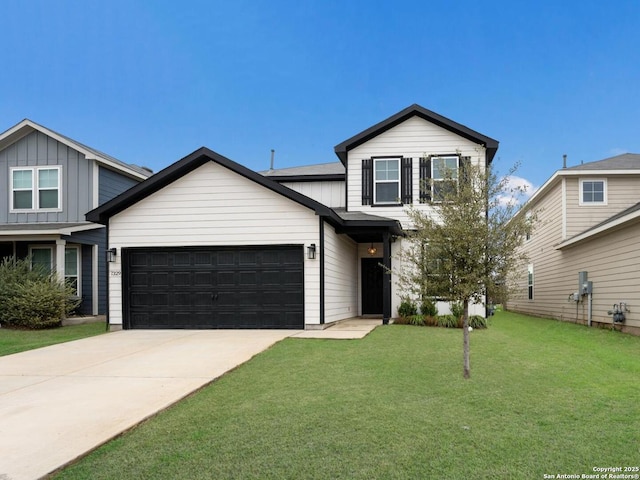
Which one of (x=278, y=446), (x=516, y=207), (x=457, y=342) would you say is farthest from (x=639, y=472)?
(x=457, y=342)

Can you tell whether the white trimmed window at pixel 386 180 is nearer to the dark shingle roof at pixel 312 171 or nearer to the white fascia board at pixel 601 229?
the dark shingle roof at pixel 312 171

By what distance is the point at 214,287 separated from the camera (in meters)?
12.5

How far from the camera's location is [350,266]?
51.8 ft

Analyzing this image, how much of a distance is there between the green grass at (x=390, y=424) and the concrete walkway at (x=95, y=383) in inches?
11.8

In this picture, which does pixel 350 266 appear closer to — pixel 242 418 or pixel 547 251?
pixel 547 251

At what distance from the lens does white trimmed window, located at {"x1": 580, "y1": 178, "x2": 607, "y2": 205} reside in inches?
672

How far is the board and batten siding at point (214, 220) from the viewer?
12.2 m

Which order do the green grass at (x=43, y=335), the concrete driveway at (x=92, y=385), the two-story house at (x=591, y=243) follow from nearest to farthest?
the concrete driveway at (x=92, y=385)
the green grass at (x=43, y=335)
the two-story house at (x=591, y=243)

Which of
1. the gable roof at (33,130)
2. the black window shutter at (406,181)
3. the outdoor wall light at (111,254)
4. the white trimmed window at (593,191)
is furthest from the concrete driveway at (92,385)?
the white trimmed window at (593,191)

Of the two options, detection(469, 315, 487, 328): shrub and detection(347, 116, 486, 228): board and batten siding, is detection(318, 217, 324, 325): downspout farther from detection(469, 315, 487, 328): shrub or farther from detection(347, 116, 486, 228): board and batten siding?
detection(469, 315, 487, 328): shrub

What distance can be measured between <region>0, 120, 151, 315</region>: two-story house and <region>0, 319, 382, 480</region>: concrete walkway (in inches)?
249

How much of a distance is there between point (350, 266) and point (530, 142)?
1272cm

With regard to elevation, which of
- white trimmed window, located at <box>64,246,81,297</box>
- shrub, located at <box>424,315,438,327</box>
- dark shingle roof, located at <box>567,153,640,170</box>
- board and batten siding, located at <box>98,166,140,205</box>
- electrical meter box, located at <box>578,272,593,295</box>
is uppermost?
dark shingle roof, located at <box>567,153,640,170</box>

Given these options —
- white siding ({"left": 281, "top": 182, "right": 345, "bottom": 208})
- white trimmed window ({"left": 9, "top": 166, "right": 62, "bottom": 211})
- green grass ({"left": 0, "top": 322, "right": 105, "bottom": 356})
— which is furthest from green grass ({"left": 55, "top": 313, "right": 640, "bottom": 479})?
white trimmed window ({"left": 9, "top": 166, "right": 62, "bottom": 211})
